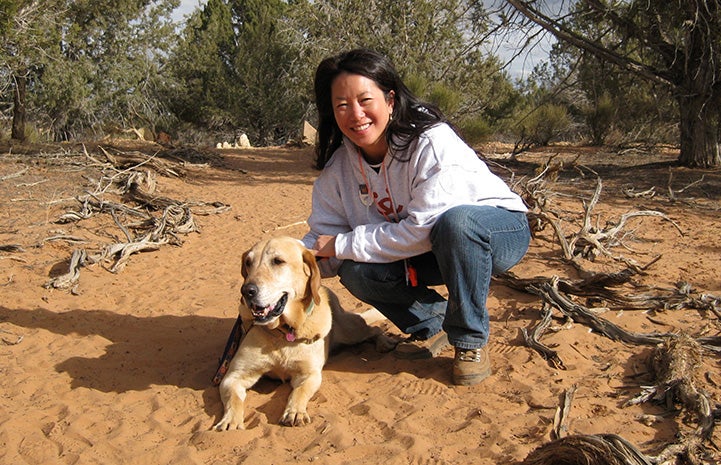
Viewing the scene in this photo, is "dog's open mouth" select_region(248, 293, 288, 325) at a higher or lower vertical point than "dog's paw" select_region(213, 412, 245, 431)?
higher

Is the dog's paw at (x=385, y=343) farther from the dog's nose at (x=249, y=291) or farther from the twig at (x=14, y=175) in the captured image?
the twig at (x=14, y=175)

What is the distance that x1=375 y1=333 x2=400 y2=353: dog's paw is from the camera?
3.66 m

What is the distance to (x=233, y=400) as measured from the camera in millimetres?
2930

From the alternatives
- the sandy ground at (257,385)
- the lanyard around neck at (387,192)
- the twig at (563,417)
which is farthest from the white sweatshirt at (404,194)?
the twig at (563,417)

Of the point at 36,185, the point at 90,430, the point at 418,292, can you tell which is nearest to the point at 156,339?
the point at 90,430

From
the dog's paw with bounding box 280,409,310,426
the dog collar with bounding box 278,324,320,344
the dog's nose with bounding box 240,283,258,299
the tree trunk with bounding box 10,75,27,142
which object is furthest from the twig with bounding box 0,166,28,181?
the tree trunk with bounding box 10,75,27,142

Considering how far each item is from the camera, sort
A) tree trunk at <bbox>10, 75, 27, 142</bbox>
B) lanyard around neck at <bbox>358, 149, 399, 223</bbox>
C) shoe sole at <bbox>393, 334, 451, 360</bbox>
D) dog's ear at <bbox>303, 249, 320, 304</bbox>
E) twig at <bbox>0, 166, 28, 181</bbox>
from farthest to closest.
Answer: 1. tree trunk at <bbox>10, 75, 27, 142</bbox>
2. twig at <bbox>0, 166, 28, 181</bbox>
3. shoe sole at <bbox>393, 334, 451, 360</bbox>
4. lanyard around neck at <bbox>358, 149, 399, 223</bbox>
5. dog's ear at <bbox>303, 249, 320, 304</bbox>

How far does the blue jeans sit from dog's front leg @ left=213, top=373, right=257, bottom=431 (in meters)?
0.76

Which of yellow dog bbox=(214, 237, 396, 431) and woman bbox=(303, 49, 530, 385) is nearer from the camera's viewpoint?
yellow dog bbox=(214, 237, 396, 431)

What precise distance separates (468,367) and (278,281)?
3.33 ft

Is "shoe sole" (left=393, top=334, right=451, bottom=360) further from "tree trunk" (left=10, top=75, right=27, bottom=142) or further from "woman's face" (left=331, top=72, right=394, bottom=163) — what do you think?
"tree trunk" (left=10, top=75, right=27, bottom=142)

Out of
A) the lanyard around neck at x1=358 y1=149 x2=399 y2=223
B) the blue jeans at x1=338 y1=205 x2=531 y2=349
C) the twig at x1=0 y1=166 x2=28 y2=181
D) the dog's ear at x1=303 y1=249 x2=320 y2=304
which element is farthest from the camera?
the twig at x1=0 y1=166 x2=28 y2=181

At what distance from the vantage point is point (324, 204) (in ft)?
11.5

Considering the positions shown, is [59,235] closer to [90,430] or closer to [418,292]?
[90,430]
